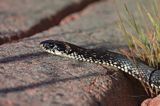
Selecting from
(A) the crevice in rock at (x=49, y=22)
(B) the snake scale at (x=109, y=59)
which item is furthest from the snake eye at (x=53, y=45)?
(A) the crevice in rock at (x=49, y=22)

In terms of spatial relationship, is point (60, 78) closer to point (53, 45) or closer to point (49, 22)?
point (53, 45)

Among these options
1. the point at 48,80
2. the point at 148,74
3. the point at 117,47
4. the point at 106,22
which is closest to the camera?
the point at 48,80

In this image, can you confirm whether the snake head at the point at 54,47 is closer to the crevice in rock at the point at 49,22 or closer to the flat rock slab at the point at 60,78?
the flat rock slab at the point at 60,78

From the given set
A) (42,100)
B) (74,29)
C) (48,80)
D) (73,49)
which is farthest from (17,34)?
(42,100)

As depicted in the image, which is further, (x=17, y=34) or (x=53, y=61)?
(x=17, y=34)

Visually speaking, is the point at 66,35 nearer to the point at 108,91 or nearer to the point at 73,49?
the point at 73,49

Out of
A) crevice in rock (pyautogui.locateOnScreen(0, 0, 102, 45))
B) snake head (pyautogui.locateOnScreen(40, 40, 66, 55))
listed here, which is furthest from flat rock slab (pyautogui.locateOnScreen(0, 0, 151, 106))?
crevice in rock (pyautogui.locateOnScreen(0, 0, 102, 45))

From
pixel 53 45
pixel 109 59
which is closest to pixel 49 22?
pixel 53 45

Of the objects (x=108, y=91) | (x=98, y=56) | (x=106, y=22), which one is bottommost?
(x=108, y=91)
